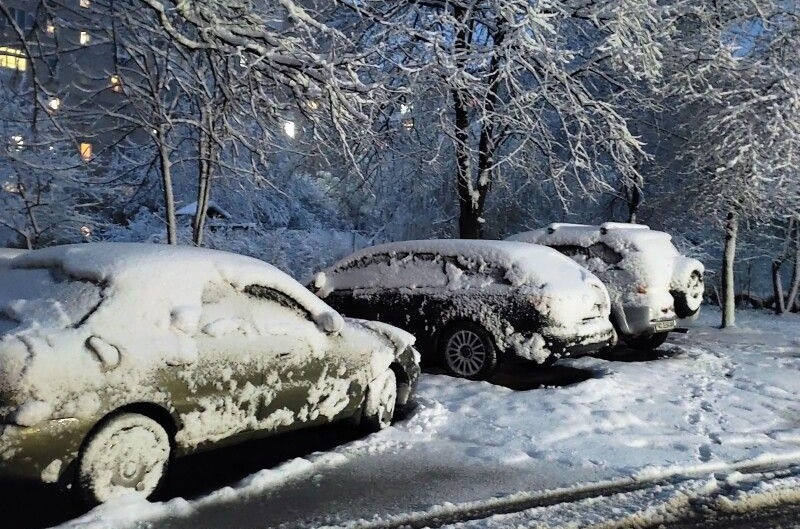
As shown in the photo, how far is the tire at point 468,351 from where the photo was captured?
8.52 m

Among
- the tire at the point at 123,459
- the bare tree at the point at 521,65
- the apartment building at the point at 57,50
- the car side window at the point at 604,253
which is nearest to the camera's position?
the tire at the point at 123,459

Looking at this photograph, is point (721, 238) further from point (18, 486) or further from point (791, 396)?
point (18, 486)

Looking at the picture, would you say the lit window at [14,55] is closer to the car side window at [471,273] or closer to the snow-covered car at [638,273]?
the car side window at [471,273]

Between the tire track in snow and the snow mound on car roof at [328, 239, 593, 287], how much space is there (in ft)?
11.2

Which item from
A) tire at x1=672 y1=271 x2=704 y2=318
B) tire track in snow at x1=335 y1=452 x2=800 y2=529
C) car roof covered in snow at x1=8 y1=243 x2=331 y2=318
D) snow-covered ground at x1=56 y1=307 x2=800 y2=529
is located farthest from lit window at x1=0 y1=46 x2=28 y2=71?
tire at x1=672 y1=271 x2=704 y2=318

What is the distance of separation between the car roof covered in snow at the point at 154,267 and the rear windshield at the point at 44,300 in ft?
0.28

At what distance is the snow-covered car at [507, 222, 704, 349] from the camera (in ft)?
33.8

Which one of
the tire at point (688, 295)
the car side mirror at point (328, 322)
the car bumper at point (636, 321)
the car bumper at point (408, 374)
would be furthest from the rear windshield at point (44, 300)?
the tire at point (688, 295)

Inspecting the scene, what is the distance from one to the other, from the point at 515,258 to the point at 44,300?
5.80 m

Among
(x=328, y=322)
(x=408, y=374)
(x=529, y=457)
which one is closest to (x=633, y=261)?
(x=408, y=374)

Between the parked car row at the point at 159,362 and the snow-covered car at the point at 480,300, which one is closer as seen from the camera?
the parked car row at the point at 159,362

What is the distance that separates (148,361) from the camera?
170 inches

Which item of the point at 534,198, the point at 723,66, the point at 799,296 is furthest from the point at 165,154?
the point at 799,296

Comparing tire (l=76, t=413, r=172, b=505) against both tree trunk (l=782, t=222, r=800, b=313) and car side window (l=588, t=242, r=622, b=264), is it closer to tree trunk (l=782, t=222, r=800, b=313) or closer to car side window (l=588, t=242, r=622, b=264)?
car side window (l=588, t=242, r=622, b=264)
